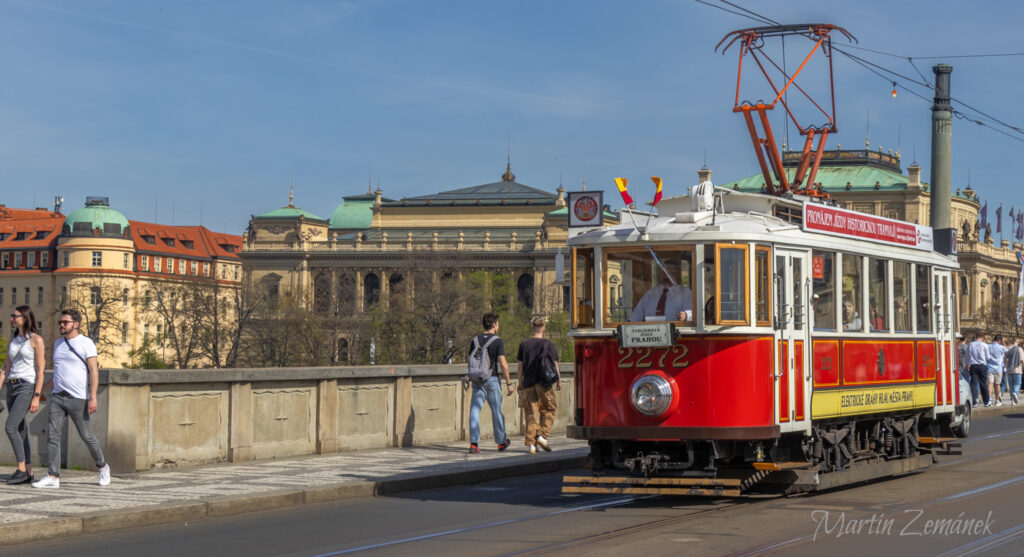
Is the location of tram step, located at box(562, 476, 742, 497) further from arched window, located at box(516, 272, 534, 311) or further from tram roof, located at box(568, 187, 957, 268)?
arched window, located at box(516, 272, 534, 311)

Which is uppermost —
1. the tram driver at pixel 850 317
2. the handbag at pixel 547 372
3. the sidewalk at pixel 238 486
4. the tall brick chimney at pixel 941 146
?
the tall brick chimney at pixel 941 146

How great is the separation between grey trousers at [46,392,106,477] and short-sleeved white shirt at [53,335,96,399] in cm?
7

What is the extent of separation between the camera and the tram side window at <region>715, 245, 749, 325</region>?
1281 centimetres

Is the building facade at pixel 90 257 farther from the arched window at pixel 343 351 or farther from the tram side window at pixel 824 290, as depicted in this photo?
the tram side window at pixel 824 290

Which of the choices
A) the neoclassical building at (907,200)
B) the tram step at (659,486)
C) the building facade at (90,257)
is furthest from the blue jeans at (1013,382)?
the building facade at (90,257)

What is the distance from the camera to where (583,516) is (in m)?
12.6

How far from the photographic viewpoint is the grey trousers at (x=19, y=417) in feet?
44.7

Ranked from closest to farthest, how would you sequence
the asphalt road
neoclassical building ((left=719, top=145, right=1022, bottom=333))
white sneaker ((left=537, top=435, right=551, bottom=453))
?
the asphalt road < white sneaker ((left=537, top=435, right=551, bottom=453)) < neoclassical building ((left=719, top=145, right=1022, bottom=333))

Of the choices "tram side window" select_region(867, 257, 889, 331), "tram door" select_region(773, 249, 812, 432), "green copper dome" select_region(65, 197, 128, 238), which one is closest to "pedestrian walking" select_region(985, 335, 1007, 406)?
"tram side window" select_region(867, 257, 889, 331)

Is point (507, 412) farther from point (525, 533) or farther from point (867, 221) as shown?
point (525, 533)

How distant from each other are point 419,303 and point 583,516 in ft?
279

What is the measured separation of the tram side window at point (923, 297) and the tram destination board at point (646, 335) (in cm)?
464

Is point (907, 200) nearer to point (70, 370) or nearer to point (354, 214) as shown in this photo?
point (354, 214)

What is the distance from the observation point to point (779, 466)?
43.1 feet
